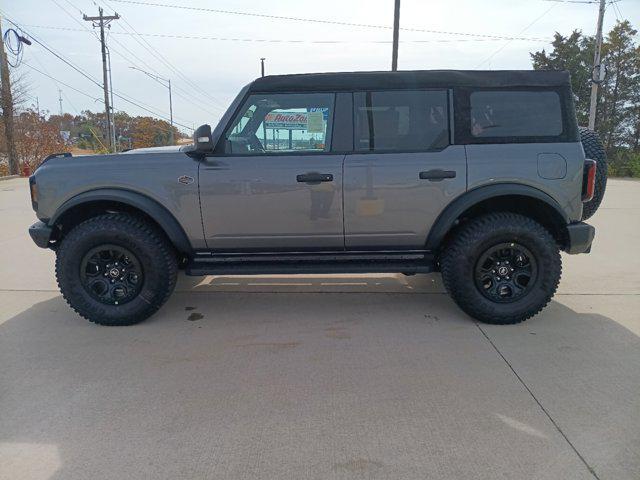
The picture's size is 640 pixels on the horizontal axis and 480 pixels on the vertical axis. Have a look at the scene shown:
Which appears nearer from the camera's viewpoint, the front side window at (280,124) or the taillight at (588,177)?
the taillight at (588,177)

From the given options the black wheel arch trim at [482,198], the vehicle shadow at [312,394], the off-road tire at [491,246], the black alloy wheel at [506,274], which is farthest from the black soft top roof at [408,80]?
the vehicle shadow at [312,394]

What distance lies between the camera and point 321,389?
2838 mm

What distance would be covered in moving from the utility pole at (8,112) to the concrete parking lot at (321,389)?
23430 mm

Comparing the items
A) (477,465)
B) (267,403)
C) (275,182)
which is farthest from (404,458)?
(275,182)

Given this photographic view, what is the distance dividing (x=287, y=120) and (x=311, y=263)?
46.7 inches

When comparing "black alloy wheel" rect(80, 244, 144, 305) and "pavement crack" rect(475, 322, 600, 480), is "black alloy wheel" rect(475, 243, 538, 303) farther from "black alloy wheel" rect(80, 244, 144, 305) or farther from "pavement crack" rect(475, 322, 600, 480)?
"black alloy wheel" rect(80, 244, 144, 305)

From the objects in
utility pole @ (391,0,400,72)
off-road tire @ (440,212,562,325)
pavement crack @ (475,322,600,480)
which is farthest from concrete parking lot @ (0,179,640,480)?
utility pole @ (391,0,400,72)

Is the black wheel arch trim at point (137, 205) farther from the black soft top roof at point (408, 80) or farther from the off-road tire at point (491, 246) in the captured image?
the off-road tire at point (491, 246)

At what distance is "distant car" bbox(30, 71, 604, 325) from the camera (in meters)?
3.70

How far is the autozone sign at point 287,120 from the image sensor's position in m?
3.81

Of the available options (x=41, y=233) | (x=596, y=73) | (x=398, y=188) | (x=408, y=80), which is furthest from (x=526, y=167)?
(x=596, y=73)

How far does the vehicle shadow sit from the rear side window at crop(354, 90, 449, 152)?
1.48 meters

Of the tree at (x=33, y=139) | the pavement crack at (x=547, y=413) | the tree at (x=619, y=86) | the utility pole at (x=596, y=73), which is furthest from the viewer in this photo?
the tree at (x=619, y=86)

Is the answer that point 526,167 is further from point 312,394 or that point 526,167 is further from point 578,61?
point 578,61
